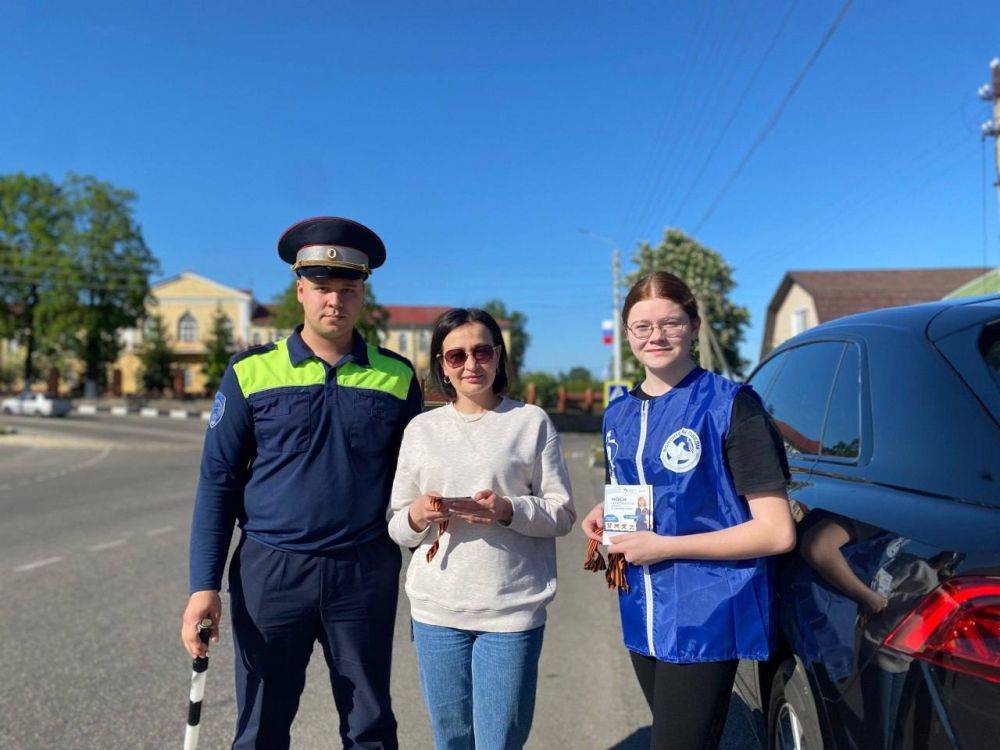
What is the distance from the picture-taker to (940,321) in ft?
7.04

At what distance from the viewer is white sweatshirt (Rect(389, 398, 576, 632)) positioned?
2.24 m

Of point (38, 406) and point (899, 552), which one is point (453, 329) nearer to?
point (899, 552)

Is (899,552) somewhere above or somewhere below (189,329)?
below

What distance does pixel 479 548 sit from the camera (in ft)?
7.42

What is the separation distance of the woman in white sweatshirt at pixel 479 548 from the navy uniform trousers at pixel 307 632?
21 cm

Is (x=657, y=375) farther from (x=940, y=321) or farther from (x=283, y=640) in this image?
(x=283, y=640)

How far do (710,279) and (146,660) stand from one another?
33.4m

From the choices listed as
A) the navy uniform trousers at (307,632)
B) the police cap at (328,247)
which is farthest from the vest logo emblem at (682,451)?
the police cap at (328,247)

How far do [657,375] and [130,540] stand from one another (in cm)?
787

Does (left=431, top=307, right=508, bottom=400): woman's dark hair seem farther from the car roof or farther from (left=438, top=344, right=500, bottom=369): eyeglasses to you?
the car roof

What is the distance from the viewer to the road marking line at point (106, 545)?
8.01 metres

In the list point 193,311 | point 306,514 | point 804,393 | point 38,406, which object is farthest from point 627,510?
point 193,311

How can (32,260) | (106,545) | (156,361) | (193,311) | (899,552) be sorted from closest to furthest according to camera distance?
(899,552), (106,545), (32,260), (156,361), (193,311)

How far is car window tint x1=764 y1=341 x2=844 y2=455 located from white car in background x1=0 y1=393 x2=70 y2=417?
4728 cm
